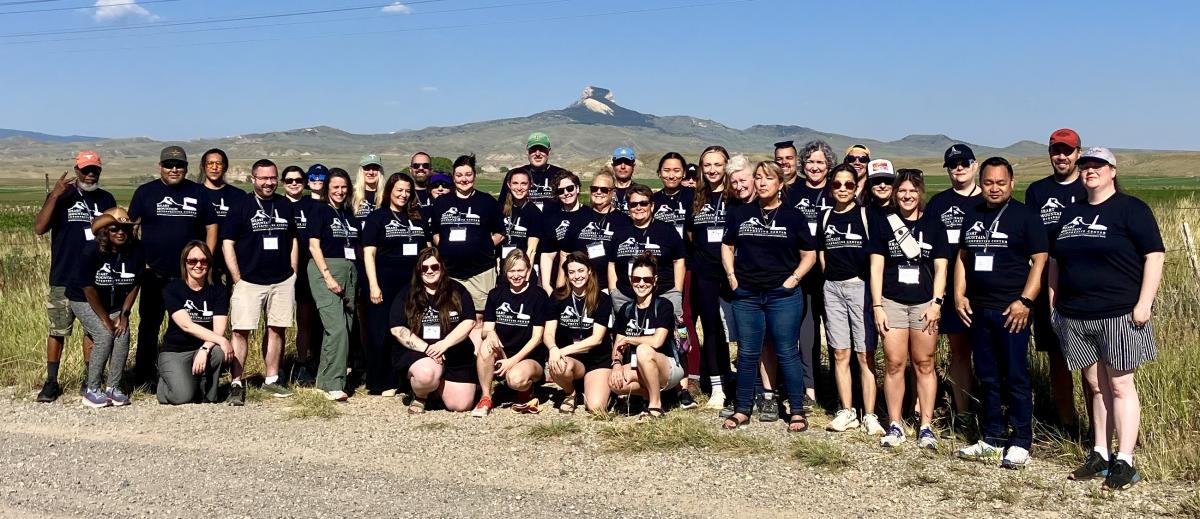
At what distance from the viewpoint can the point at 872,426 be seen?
6391 mm

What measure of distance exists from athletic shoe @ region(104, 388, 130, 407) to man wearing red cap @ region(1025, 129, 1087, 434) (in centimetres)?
678

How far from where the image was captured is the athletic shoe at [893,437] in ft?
19.8

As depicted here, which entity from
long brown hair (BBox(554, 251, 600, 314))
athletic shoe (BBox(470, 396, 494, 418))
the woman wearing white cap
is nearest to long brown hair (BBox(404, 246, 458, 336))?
athletic shoe (BBox(470, 396, 494, 418))

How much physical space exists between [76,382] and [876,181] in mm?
6664

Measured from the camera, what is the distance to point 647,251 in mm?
7148

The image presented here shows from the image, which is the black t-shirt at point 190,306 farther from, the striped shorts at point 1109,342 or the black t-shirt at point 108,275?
the striped shorts at point 1109,342

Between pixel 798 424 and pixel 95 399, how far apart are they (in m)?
5.38

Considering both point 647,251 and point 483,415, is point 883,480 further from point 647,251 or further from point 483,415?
point 483,415

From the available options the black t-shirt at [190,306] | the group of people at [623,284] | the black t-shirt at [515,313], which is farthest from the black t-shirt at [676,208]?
the black t-shirt at [190,306]

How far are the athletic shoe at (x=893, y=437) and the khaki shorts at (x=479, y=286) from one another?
3.35 meters

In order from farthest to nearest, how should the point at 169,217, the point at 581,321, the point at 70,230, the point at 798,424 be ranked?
the point at 169,217 → the point at 70,230 → the point at 581,321 → the point at 798,424

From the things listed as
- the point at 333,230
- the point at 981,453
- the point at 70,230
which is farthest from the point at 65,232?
the point at 981,453

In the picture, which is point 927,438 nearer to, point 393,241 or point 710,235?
point 710,235

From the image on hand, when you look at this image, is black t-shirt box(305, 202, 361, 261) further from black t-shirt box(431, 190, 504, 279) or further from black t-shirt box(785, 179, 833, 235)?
black t-shirt box(785, 179, 833, 235)
